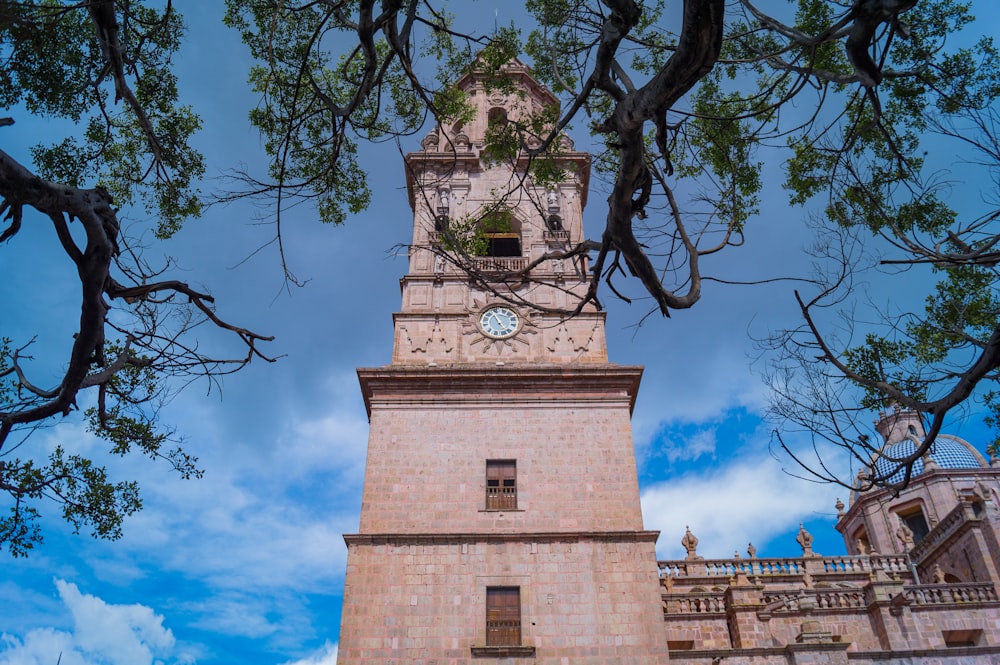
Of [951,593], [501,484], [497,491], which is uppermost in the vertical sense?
[501,484]

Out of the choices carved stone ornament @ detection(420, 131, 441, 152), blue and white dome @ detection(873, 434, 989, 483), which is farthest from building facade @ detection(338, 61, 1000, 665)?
blue and white dome @ detection(873, 434, 989, 483)

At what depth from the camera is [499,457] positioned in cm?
2072

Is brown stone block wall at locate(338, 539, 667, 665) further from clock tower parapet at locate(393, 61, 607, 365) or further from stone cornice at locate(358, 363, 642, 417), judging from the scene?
clock tower parapet at locate(393, 61, 607, 365)

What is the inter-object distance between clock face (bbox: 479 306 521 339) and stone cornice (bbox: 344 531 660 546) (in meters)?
6.53

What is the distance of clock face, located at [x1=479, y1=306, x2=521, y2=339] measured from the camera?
928 inches

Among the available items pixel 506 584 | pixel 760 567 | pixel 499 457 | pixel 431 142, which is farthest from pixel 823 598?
pixel 431 142

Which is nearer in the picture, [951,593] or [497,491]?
[497,491]

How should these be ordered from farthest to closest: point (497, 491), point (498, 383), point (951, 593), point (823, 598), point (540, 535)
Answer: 1. point (951, 593)
2. point (823, 598)
3. point (498, 383)
4. point (497, 491)
5. point (540, 535)

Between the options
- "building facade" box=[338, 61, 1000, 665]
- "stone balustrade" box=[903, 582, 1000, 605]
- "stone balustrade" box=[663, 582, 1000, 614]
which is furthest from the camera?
"stone balustrade" box=[903, 582, 1000, 605]

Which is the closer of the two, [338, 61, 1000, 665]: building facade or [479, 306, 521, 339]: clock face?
[338, 61, 1000, 665]: building facade

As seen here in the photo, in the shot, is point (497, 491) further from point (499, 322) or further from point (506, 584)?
point (499, 322)

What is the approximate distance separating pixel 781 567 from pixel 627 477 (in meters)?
8.61

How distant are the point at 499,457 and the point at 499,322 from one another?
189 inches

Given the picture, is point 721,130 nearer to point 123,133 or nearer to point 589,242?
point 589,242
